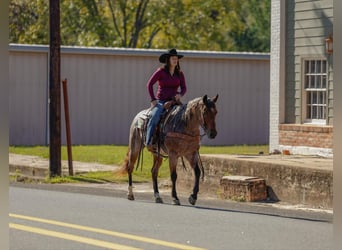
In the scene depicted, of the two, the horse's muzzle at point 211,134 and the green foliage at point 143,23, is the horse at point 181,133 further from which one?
the green foliage at point 143,23

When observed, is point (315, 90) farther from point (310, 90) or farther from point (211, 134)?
point (211, 134)

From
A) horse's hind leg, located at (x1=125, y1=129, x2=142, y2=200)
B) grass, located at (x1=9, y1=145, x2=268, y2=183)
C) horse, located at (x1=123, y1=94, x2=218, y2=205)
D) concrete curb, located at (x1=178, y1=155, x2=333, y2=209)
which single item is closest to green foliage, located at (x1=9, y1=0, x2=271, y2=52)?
grass, located at (x1=9, y1=145, x2=268, y2=183)

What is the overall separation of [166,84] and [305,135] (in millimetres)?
8160

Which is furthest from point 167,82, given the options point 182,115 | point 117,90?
point 117,90

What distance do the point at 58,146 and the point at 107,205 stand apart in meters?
5.97

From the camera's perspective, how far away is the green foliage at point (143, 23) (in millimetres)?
46250

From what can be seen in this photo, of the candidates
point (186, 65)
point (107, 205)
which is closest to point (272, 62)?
point (107, 205)

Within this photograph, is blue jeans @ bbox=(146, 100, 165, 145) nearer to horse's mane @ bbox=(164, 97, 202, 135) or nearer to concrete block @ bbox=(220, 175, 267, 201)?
Answer: horse's mane @ bbox=(164, 97, 202, 135)

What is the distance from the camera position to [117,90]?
30.9 meters

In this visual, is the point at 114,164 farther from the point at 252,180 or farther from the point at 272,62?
the point at 252,180

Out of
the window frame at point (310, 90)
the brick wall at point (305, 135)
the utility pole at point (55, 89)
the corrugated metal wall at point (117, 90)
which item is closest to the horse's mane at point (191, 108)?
the brick wall at point (305, 135)

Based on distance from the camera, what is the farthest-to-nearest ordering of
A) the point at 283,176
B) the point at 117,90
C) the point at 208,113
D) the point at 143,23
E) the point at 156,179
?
the point at 143,23, the point at 117,90, the point at 283,176, the point at 156,179, the point at 208,113

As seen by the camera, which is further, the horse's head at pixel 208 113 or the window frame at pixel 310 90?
the window frame at pixel 310 90

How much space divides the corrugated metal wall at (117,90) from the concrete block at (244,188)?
14644mm
